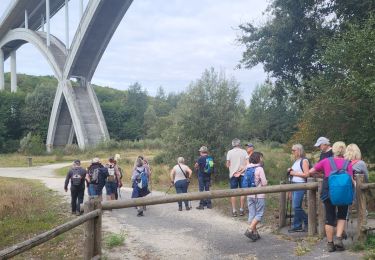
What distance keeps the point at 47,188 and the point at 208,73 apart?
861 cm

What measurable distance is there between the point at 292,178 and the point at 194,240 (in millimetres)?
2067

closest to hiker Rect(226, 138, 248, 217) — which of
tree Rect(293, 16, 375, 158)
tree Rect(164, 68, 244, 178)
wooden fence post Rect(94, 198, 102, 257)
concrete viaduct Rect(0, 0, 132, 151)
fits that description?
tree Rect(293, 16, 375, 158)

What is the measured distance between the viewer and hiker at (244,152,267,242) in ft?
24.2

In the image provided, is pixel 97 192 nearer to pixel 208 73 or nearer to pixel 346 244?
pixel 346 244

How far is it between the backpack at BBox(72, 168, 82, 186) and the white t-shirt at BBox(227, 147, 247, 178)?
3.94 m

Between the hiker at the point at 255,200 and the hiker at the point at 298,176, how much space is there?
0.56m

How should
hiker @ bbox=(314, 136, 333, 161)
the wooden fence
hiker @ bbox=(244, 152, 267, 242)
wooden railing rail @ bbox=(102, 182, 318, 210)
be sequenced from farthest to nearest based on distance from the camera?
hiker @ bbox=(314, 136, 333, 161)
hiker @ bbox=(244, 152, 267, 242)
wooden railing rail @ bbox=(102, 182, 318, 210)
the wooden fence

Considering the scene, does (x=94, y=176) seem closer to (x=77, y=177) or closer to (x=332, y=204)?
(x=77, y=177)

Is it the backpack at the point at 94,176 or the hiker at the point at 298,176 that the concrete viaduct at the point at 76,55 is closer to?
the backpack at the point at 94,176

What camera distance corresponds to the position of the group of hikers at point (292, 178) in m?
6.27

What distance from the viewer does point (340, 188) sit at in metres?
6.12

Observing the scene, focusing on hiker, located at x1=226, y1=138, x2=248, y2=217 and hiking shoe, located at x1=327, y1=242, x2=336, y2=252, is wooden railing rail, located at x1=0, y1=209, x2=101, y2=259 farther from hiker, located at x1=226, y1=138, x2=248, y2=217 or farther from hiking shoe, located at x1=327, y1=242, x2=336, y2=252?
hiker, located at x1=226, y1=138, x2=248, y2=217

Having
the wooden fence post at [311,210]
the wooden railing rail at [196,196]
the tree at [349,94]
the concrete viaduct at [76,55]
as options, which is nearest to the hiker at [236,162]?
the wooden fence post at [311,210]

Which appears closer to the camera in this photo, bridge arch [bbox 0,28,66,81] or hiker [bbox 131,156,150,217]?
hiker [bbox 131,156,150,217]
